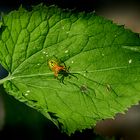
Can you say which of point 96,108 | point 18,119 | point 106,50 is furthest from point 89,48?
point 18,119

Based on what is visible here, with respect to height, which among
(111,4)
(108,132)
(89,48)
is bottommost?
(108,132)

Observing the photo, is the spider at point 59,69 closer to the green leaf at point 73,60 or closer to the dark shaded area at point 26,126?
the green leaf at point 73,60

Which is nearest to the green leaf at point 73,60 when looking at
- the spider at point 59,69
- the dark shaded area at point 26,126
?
the spider at point 59,69

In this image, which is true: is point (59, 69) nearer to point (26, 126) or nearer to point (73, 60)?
point (73, 60)

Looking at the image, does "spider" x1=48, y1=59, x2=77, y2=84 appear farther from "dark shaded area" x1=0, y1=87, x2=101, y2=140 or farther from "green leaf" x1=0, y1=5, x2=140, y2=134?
"dark shaded area" x1=0, y1=87, x2=101, y2=140

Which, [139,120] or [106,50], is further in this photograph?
[139,120]

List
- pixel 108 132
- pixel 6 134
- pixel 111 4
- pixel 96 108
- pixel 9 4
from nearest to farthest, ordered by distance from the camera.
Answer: pixel 96 108
pixel 6 134
pixel 108 132
pixel 9 4
pixel 111 4

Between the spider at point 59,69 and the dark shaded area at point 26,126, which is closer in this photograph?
the spider at point 59,69

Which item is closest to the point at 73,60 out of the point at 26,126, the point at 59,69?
the point at 59,69

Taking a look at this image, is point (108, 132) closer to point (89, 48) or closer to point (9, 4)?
point (9, 4)
